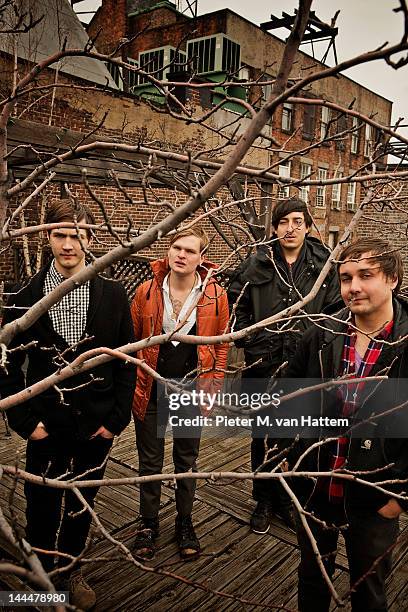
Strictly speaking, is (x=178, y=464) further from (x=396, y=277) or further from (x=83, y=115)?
(x=83, y=115)

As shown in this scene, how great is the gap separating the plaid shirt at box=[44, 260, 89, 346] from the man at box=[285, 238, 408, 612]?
1.06 m

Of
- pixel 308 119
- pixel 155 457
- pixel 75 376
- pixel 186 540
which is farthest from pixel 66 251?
pixel 308 119

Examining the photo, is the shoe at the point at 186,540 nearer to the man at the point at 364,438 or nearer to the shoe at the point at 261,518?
the shoe at the point at 261,518

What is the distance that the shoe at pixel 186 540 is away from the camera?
259 cm

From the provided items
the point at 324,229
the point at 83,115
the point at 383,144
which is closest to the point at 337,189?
the point at 324,229

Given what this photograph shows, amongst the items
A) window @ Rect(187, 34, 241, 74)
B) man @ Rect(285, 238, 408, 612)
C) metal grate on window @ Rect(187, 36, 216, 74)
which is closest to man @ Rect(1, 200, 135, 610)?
man @ Rect(285, 238, 408, 612)

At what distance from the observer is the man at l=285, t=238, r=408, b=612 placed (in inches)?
66.3

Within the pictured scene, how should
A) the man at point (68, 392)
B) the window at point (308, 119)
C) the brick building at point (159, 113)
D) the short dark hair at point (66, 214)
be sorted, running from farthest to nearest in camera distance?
the window at point (308, 119) → the brick building at point (159, 113) → the man at point (68, 392) → the short dark hair at point (66, 214)

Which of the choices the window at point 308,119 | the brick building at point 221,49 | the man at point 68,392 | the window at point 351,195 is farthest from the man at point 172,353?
the window at point 351,195

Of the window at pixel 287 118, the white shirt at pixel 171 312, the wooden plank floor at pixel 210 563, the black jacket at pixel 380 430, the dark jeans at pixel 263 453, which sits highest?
the window at pixel 287 118

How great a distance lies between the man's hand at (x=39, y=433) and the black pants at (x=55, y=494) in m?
0.03

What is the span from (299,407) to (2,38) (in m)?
8.22

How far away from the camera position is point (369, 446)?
Result: 5.56 ft

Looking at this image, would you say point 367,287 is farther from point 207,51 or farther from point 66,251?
point 207,51
